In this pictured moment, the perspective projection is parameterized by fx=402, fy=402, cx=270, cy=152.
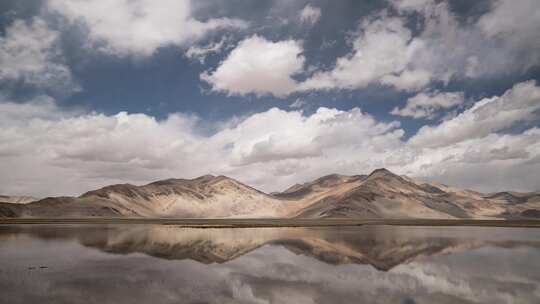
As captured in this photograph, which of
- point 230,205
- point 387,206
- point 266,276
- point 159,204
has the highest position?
point 159,204

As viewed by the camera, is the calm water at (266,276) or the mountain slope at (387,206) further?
the mountain slope at (387,206)

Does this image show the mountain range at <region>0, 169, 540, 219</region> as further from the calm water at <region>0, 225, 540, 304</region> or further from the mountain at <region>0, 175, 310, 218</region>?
the calm water at <region>0, 225, 540, 304</region>

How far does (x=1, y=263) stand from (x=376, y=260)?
22.4 metres

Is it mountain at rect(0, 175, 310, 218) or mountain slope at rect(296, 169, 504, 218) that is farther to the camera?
mountain slope at rect(296, 169, 504, 218)

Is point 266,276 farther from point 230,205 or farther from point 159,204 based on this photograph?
point 230,205

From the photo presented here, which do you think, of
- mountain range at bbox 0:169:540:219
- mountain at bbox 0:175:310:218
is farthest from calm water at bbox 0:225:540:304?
mountain range at bbox 0:169:540:219

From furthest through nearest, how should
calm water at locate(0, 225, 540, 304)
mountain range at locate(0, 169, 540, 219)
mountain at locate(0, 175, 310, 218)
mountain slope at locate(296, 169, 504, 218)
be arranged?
mountain slope at locate(296, 169, 504, 218), mountain range at locate(0, 169, 540, 219), mountain at locate(0, 175, 310, 218), calm water at locate(0, 225, 540, 304)

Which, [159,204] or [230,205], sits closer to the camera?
[159,204]

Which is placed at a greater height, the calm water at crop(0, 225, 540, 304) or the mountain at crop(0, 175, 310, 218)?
the mountain at crop(0, 175, 310, 218)

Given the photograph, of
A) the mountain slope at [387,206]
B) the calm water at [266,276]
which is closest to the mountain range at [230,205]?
the mountain slope at [387,206]

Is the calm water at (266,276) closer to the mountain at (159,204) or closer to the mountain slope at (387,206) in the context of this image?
the mountain at (159,204)

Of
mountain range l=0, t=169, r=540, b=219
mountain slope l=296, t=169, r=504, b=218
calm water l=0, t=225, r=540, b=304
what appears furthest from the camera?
mountain slope l=296, t=169, r=504, b=218

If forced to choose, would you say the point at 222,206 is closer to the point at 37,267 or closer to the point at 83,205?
the point at 83,205

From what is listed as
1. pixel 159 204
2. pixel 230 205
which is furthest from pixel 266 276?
pixel 230 205
